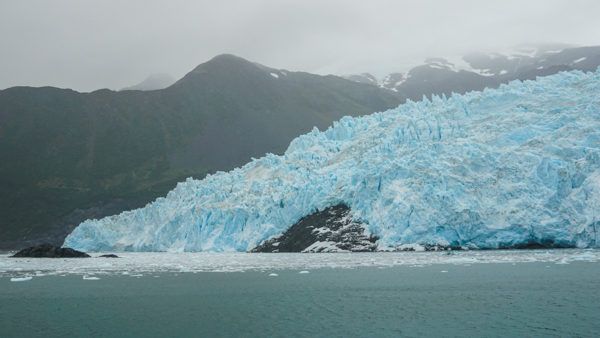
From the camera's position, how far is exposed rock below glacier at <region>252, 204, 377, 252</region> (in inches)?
2280

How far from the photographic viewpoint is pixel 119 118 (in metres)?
194

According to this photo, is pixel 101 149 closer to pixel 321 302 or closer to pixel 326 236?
pixel 326 236

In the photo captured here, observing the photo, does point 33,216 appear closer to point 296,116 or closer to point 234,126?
point 234,126

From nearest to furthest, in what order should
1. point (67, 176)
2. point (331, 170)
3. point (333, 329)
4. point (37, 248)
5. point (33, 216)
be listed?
point (333, 329) → point (331, 170) → point (37, 248) → point (33, 216) → point (67, 176)

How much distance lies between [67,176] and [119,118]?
121ft

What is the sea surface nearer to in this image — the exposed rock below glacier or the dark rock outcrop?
the exposed rock below glacier

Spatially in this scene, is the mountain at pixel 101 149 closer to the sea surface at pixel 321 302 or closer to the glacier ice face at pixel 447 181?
the glacier ice face at pixel 447 181

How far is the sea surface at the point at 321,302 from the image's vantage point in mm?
19344

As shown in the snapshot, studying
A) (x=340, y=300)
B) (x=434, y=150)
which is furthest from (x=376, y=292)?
(x=434, y=150)

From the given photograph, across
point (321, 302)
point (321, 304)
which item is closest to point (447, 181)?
point (321, 302)

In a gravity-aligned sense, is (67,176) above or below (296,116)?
below

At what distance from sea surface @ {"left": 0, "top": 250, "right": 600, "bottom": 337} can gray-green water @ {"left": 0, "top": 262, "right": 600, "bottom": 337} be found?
0.14 feet

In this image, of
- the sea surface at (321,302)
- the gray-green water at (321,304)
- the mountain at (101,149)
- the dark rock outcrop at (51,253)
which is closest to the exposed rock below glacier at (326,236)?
the sea surface at (321,302)

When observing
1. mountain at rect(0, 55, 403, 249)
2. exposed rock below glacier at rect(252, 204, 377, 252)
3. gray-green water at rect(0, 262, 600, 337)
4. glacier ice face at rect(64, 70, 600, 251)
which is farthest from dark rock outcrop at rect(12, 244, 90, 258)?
mountain at rect(0, 55, 403, 249)
